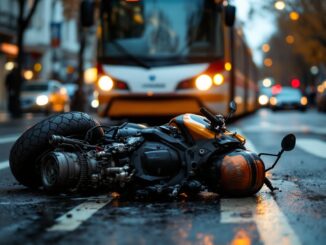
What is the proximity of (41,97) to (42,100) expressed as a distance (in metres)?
0.18

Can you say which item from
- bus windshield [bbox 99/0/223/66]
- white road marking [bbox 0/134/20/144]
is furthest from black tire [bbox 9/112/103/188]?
bus windshield [bbox 99/0/223/66]

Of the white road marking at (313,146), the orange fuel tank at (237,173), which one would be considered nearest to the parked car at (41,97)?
the white road marking at (313,146)

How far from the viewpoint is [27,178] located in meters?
7.23

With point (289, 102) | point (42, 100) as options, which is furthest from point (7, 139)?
point (289, 102)

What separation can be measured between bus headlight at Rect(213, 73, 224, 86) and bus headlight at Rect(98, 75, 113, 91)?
226cm

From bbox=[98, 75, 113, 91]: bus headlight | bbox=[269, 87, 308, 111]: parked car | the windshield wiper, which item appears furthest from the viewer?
bbox=[269, 87, 308, 111]: parked car

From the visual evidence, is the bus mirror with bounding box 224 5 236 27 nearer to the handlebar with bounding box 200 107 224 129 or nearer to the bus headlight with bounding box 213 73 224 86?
the bus headlight with bounding box 213 73 224 86

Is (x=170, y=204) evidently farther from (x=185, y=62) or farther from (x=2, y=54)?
(x=2, y=54)

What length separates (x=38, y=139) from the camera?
6996 mm

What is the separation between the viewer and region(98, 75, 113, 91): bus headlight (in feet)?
55.1

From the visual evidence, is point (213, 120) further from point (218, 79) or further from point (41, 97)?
point (41, 97)

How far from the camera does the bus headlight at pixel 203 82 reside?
1659 cm

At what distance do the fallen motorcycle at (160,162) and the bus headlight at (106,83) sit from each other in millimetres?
9796

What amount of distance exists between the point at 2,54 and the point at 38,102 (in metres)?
12.9
